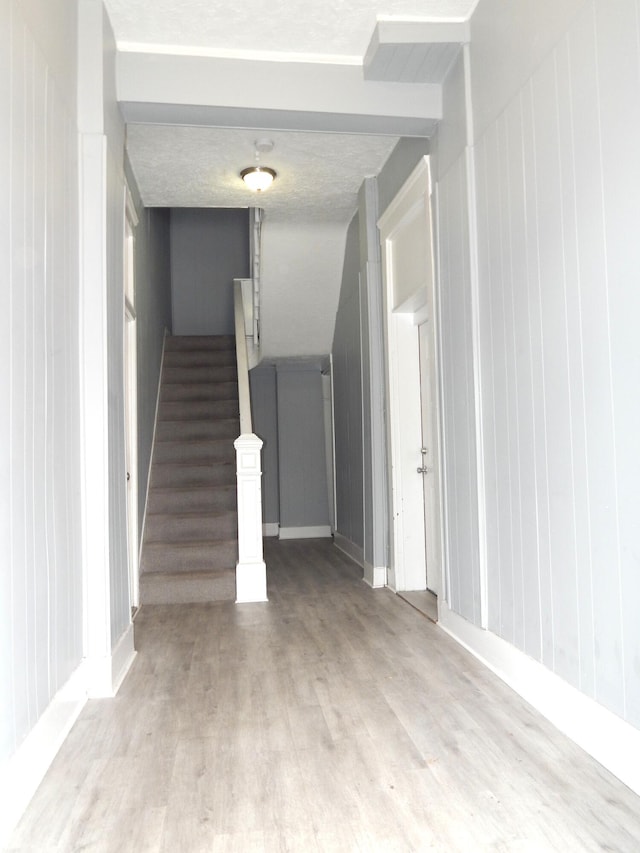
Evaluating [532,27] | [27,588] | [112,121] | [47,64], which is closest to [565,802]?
[27,588]

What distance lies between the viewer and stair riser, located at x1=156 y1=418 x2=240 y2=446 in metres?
6.49

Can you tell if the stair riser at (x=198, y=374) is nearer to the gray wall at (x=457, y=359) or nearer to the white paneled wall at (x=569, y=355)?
the gray wall at (x=457, y=359)

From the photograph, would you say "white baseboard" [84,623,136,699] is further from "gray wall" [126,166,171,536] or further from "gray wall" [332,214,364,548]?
"gray wall" [332,214,364,548]

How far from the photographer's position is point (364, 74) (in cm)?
364

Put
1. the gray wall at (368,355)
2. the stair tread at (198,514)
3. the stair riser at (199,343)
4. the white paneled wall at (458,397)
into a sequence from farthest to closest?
1. the stair riser at (199,343)
2. the stair tread at (198,514)
3. the gray wall at (368,355)
4. the white paneled wall at (458,397)

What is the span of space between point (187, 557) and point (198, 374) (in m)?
2.95

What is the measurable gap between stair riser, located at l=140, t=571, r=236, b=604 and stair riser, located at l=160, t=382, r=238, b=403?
260cm

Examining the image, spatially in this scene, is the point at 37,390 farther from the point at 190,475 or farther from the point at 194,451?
the point at 194,451

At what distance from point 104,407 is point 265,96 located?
6.38 feet

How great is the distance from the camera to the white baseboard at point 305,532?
8.52m

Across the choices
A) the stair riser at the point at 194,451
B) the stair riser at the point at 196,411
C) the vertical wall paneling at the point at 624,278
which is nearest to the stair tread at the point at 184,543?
the stair riser at the point at 194,451

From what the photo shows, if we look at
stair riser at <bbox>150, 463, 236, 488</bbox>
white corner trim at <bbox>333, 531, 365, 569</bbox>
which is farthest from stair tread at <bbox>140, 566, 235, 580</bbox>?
white corner trim at <bbox>333, 531, 365, 569</bbox>

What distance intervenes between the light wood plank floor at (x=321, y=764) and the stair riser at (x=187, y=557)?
1.42 m

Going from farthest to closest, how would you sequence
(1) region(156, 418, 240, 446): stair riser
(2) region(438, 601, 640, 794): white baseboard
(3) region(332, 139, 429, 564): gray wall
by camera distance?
1. (1) region(156, 418, 240, 446): stair riser
2. (3) region(332, 139, 429, 564): gray wall
3. (2) region(438, 601, 640, 794): white baseboard
